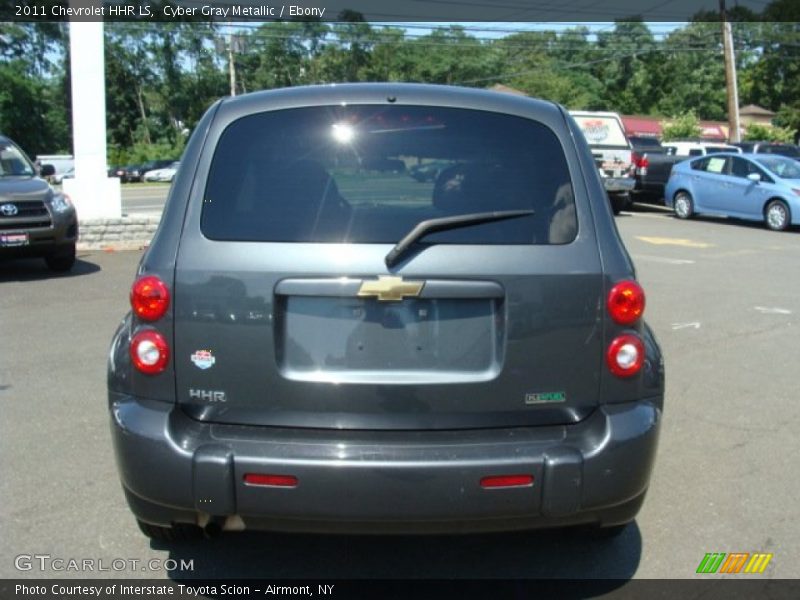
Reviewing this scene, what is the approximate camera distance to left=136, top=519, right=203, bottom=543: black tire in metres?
3.49

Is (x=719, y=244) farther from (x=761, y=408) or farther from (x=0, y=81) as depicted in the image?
(x=0, y=81)

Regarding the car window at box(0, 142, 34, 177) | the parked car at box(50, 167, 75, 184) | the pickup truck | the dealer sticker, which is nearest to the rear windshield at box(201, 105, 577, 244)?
the dealer sticker

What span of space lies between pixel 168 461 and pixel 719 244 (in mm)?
14185

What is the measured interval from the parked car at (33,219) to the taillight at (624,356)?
8.91 metres

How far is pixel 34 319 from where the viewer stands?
8438 mm

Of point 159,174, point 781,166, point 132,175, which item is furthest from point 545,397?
point 132,175

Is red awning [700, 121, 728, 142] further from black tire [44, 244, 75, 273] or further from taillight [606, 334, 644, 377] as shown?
taillight [606, 334, 644, 377]

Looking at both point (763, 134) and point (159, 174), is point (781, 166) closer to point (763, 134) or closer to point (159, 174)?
point (763, 134)

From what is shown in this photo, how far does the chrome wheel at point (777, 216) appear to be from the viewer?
1769 cm

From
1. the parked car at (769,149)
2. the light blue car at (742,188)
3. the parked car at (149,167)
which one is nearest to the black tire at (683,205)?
the light blue car at (742,188)

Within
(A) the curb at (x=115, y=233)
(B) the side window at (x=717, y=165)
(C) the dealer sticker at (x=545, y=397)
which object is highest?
(B) the side window at (x=717, y=165)

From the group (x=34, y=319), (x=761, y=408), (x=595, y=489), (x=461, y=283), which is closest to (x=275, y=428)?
(x=461, y=283)

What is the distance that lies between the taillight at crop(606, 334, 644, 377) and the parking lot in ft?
3.22

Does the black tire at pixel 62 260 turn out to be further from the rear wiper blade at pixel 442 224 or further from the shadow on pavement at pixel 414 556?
the rear wiper blade at pixel 442 224
